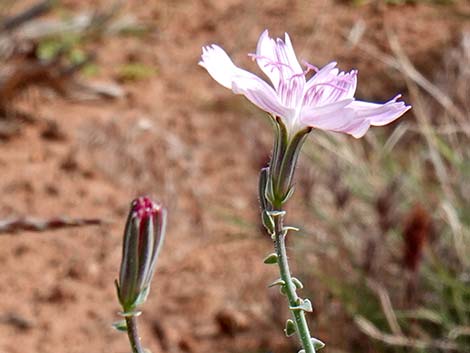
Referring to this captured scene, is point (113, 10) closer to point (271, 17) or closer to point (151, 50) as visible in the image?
point (151, 50)

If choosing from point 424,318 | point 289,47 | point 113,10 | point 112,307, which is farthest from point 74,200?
point 289,47

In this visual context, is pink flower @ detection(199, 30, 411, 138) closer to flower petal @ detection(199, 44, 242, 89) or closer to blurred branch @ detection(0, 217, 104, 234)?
flower petal @ detection(199, 44, 242, 89)

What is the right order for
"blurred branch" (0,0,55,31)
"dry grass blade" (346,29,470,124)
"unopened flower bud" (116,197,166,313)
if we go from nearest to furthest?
1. "unopened flower bud" (116,197,166,313)
2. "dry grass blade" (346,29,470,124)
3. "blurred branch" (0,0,55,31)

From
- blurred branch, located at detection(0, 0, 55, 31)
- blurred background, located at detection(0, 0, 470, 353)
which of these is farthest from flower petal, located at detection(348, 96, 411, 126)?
blurred branch, located at detection(0, 0, 55, 31)

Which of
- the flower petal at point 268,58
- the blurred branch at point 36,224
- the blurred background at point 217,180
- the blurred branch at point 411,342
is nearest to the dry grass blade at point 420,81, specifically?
the blurred background at point 217,180

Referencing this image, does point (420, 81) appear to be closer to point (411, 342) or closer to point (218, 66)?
point (411, 342)

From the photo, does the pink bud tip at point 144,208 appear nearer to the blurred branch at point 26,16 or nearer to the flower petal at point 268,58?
the flower petal at point 268,58
